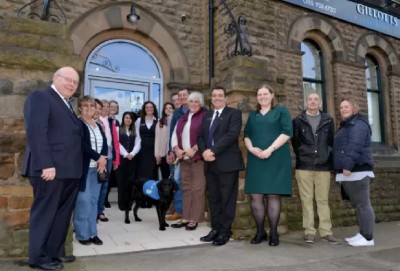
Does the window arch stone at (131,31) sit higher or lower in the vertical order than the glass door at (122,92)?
higher

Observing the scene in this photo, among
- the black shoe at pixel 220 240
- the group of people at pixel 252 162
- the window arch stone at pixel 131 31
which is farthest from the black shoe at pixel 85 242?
the window arch stone at pixel 131 31

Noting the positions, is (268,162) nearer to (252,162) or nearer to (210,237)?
(252,162)

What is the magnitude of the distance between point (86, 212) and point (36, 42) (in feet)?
6.46

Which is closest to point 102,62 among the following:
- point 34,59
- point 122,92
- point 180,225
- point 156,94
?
point 122,92

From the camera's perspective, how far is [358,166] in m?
4.64

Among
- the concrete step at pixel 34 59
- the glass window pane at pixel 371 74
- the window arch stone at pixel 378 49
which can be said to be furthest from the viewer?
the glass window pane at pixel 371 74

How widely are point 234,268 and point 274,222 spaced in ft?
3.65

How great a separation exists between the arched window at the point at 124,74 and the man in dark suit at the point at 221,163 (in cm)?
396

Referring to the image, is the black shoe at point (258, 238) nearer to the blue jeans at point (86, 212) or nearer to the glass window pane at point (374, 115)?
the blue jeans at point (86, 212)

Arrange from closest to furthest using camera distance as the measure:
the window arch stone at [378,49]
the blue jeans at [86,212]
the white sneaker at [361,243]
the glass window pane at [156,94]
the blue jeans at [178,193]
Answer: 1. the blue jeans at [86,212]
2. the white sneaker at [361,243]
3. the blue jeans at [178,193]
4. the glass window pane at [156,94]
5. the window arch stone at [378,49]

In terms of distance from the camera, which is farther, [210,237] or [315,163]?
[315,163]

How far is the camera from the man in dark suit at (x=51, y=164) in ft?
10.6

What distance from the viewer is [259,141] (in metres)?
4.49

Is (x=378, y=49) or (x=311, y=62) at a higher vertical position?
(x=378, y=49)
